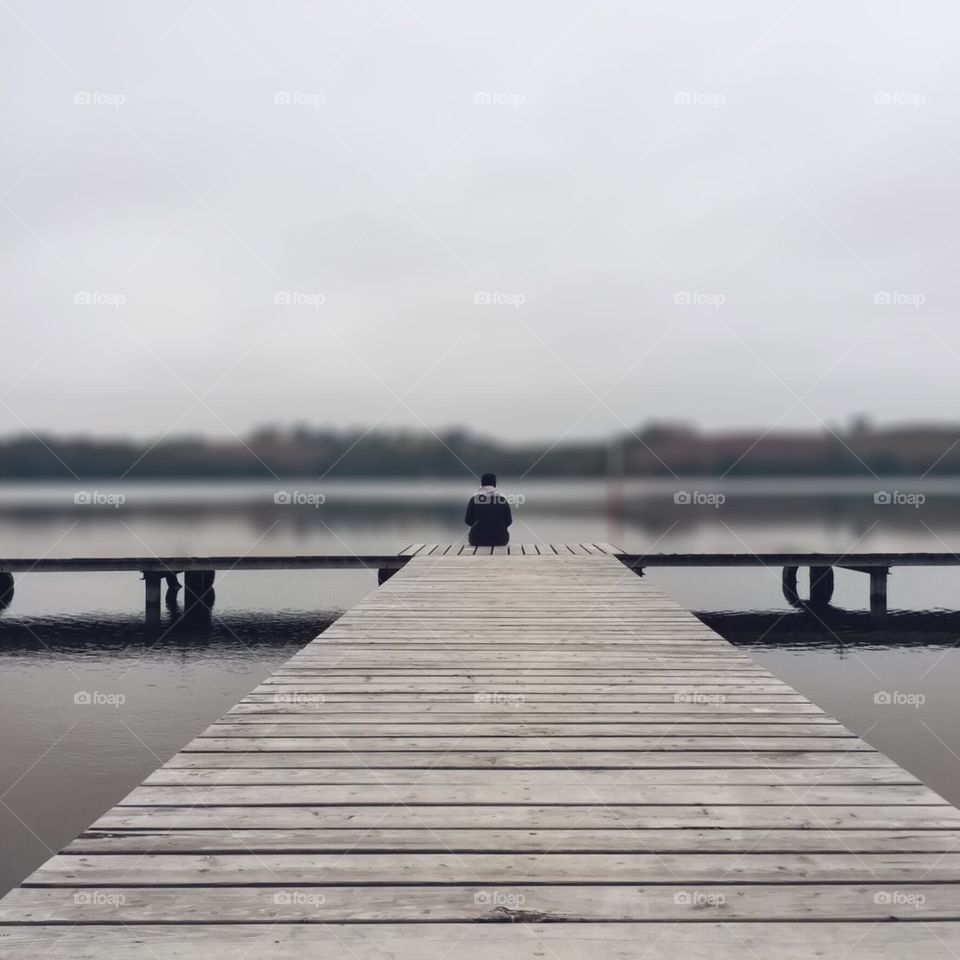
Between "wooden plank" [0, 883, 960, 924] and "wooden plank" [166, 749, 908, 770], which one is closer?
"wooden plank" [0, 883, 960, 924]

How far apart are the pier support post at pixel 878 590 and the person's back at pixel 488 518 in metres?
6.46

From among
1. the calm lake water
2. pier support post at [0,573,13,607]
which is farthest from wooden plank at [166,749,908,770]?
pier support post at [0,573,13,607]

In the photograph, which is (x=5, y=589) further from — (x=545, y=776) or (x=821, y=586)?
(x=821, y=586)

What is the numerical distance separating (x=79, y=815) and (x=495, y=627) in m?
3.34

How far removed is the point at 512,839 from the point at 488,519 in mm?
8582

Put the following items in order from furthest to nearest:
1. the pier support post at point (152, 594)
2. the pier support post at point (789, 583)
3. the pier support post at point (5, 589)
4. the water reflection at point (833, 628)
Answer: the pier support post at point (789, 583) → the pier support post at point (5, 589) → the pier support post at point (152, 594) → the water reflection at point (833, 628)

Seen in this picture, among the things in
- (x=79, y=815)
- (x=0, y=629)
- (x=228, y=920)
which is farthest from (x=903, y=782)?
(x=0, y=629)

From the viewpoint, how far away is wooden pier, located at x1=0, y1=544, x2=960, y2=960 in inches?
74.5

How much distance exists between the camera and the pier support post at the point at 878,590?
1252 centimetres

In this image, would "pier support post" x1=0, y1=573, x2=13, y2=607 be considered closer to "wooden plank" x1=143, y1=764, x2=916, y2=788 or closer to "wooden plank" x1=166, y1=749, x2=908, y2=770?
"wooden plank" x1=166, y1=749, x2=908, y2=770

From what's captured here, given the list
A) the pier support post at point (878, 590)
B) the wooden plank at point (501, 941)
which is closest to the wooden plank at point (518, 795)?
the wooden plank at point (501, 941)

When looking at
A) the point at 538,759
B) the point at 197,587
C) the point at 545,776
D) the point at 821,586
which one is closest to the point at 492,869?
the point at 545,776

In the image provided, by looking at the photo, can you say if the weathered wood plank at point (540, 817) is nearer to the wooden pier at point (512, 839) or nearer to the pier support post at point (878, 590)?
the wooden pier at point (512, 839)

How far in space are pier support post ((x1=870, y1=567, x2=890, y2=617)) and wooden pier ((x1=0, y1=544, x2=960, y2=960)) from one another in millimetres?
9868
